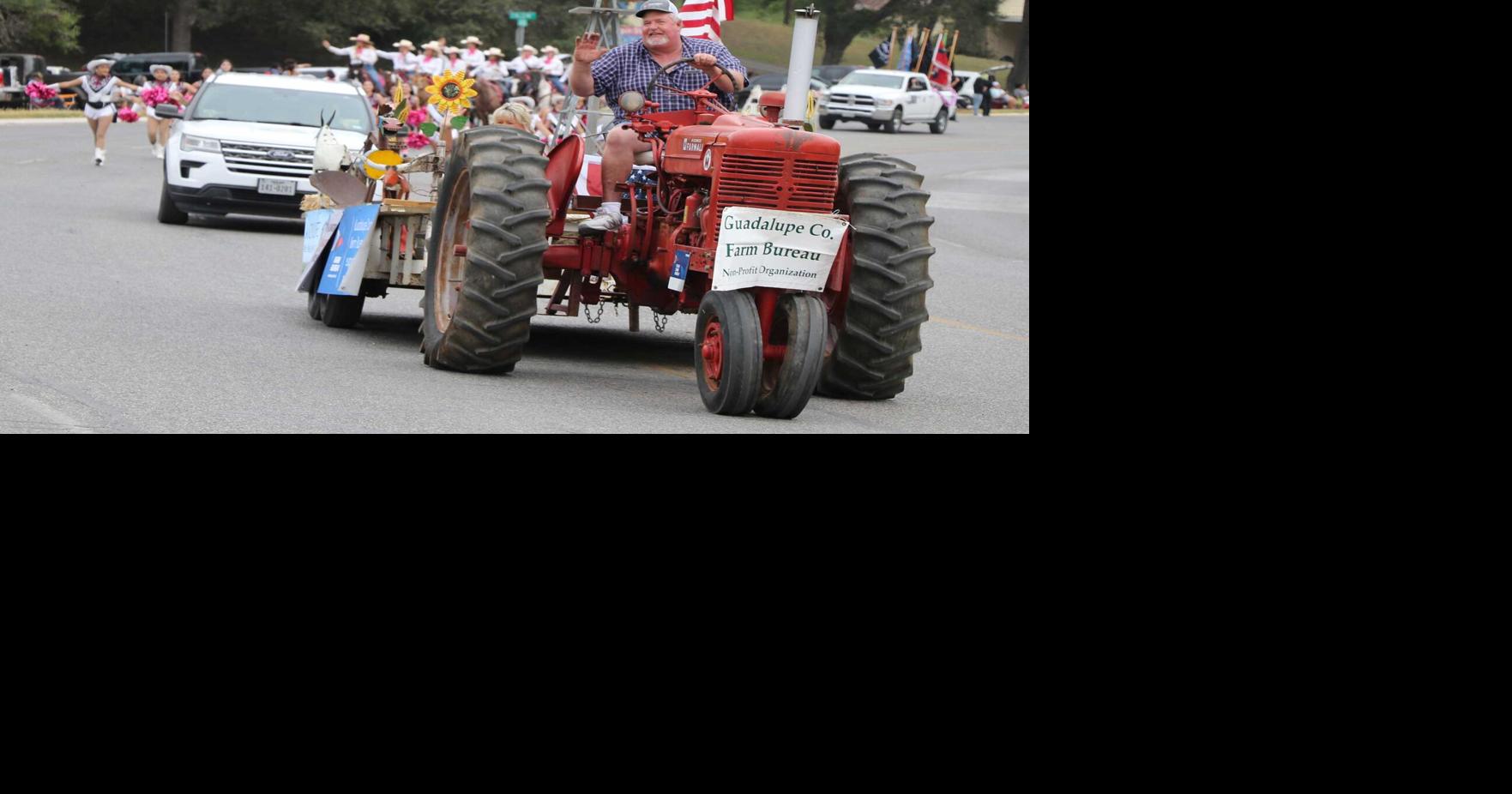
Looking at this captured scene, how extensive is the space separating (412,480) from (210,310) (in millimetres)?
7145

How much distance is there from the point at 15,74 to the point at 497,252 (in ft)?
A: 152

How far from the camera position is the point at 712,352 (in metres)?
9.38

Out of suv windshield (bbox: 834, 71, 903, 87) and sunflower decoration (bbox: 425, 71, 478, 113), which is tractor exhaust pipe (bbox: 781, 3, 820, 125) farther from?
suv windshield (bbox: 834, 71, 903, 87)

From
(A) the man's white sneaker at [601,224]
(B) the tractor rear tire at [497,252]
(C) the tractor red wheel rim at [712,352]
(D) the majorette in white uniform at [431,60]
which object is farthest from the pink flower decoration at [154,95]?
(C) the tractor red wheel rim at [712,352]

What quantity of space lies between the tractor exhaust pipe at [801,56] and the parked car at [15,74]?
46.1 m

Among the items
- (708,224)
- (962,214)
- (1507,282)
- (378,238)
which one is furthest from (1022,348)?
(962,214)

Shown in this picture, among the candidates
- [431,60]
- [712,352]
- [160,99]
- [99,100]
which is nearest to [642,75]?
[712,352]

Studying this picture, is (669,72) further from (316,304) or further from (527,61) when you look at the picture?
(527,61)

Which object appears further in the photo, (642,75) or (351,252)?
(351,252)

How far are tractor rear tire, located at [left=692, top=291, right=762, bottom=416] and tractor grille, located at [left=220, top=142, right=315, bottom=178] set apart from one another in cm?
1167

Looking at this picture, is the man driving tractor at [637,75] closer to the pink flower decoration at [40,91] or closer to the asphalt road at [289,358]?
the asphalt road at [289,358]

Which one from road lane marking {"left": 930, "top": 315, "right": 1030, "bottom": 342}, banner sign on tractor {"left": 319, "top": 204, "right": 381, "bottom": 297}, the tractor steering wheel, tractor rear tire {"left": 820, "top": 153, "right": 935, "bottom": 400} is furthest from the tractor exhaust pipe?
road lane marking {"left": 930, "top": 315, "right": 1030, "bottom": 342}

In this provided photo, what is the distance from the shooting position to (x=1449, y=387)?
5617 mm

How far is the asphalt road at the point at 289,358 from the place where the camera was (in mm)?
8898
